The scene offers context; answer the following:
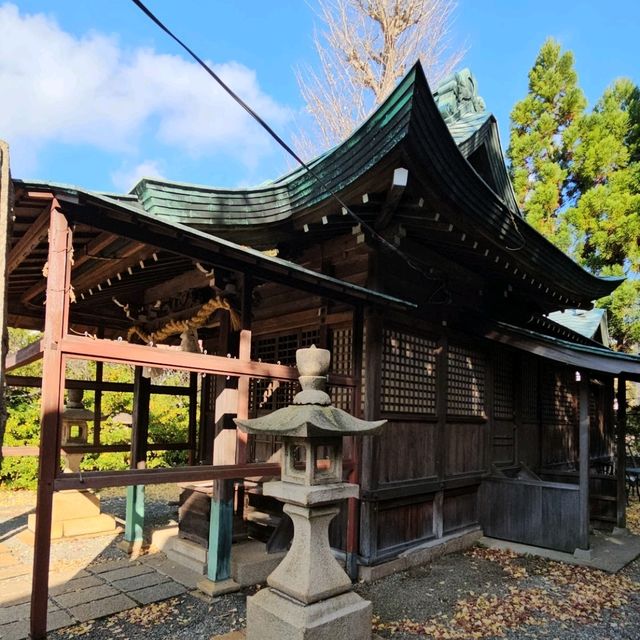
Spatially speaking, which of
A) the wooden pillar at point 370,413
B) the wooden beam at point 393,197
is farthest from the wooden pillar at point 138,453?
the wooden beam at point 393,197

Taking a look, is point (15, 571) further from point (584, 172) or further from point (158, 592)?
point (584, 172)

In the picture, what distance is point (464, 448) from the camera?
736 centimetres

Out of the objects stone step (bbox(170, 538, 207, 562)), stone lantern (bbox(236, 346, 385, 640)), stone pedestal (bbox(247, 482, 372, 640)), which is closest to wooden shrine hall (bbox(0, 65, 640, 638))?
stone step (bbox(170, 538, 207, 562))

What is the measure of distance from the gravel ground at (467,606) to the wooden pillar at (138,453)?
34cm

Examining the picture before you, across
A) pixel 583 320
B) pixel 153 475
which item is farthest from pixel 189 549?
pixel 583 320

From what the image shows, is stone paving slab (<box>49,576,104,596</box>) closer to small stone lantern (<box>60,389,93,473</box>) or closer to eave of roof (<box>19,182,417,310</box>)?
small stone lantern (<box>60,389,93,473</box>)

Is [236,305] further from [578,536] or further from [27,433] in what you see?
[27,433]

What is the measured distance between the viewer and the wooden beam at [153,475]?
3406mm

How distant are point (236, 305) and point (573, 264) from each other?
18.1 ft

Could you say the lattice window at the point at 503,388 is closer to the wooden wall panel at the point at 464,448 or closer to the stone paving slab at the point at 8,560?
the wooden wall panel at the point at 464,448

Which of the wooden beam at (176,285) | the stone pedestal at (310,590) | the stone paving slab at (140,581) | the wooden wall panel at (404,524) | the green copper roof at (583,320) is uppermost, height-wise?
the green copper roof at (583,320)

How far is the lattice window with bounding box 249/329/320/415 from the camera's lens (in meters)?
6.66

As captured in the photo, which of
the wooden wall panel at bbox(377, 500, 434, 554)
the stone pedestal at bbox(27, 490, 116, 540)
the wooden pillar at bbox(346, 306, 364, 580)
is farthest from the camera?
the stone pedestal at bbox(27, 490, 116, 540)

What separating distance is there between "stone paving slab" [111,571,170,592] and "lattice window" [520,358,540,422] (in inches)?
256
